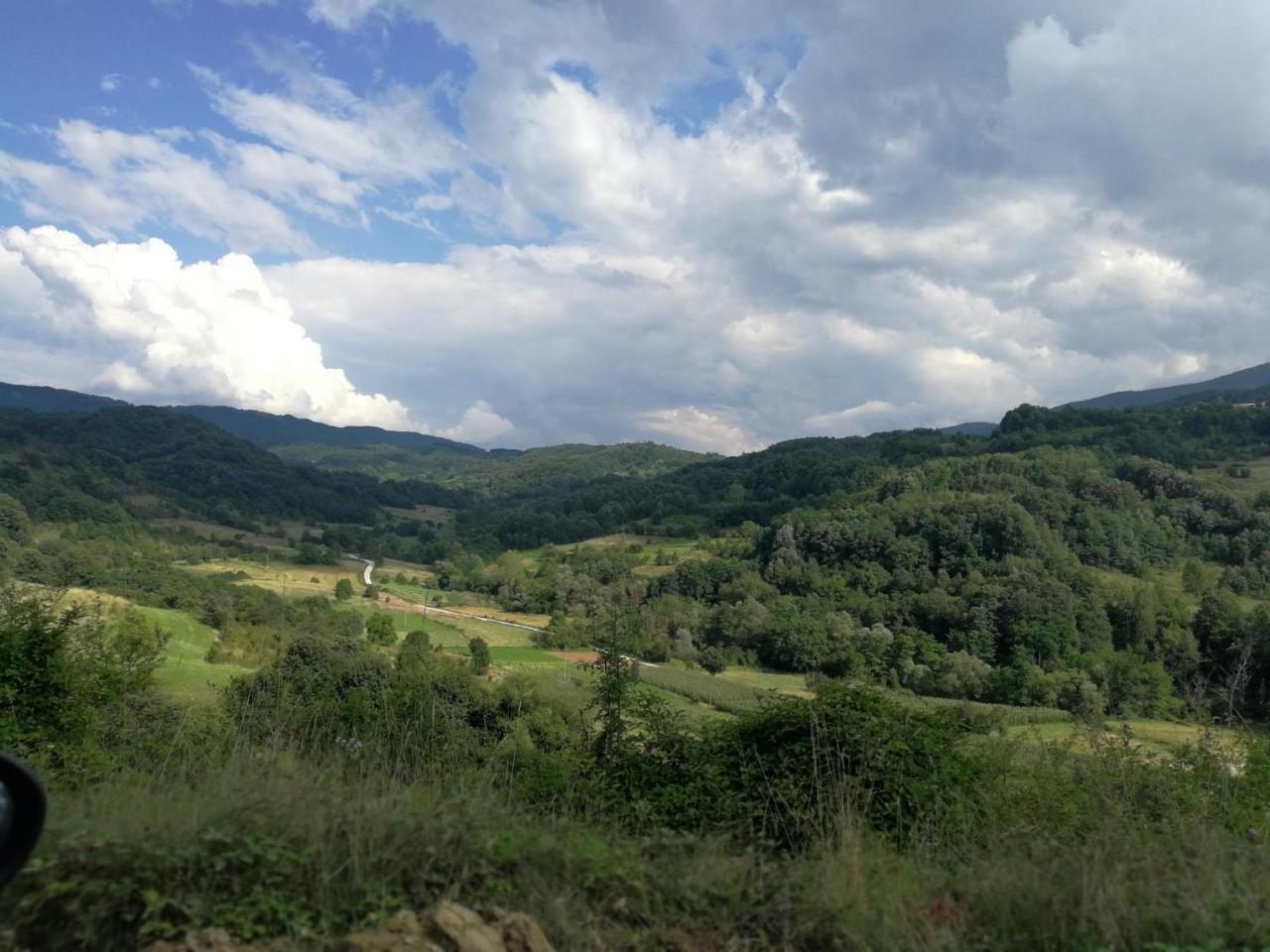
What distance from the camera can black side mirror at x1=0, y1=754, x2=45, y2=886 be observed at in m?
2.84

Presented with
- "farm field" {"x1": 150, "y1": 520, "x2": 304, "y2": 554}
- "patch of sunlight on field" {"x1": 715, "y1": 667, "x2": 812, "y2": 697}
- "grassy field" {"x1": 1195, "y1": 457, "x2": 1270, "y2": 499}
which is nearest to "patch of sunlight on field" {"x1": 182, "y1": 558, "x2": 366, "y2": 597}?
"farm field" {"x1": 150, "y1": 520, "x2": 304, "y2": 554}

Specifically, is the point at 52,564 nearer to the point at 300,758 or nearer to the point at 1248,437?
the point at 300,758

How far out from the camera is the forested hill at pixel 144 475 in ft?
379

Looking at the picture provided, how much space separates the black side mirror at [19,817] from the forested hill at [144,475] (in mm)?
127084

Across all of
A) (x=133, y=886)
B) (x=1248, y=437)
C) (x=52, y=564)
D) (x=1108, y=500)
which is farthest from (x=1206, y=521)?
(x=52, y=564)

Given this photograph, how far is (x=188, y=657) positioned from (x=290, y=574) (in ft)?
176

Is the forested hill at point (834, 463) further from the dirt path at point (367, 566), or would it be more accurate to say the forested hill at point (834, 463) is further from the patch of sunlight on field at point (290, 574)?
the patch of sunlight on field at point (290, 574)

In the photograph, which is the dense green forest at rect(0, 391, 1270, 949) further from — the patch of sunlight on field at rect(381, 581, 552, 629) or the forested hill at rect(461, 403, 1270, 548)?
the forested hill at rect(461, 403, 1270, 548)

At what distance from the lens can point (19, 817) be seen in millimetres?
2867

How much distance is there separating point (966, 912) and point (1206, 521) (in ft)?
343

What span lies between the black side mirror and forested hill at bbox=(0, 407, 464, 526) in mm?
127084

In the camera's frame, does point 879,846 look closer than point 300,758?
Yes

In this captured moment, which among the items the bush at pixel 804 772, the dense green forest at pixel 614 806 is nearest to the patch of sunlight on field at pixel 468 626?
the dense green forest at pixel 614 806

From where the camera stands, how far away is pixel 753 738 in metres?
6.72
